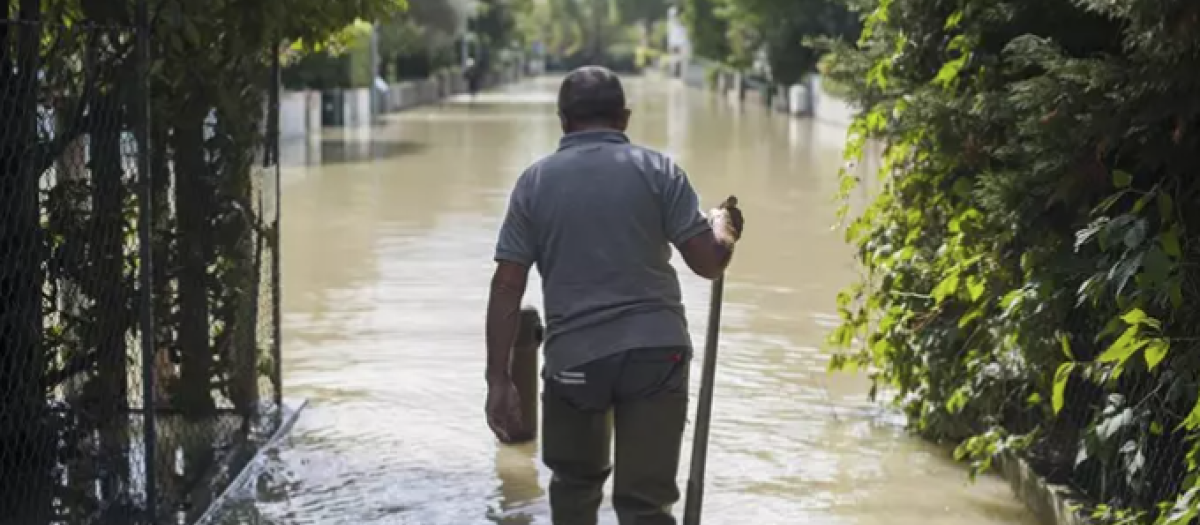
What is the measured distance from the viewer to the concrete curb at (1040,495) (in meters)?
6.23

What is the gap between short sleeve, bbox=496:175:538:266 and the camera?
479cm

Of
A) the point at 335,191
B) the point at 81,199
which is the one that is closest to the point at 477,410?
the point at 81,199

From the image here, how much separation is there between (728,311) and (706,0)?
5427 centimetres

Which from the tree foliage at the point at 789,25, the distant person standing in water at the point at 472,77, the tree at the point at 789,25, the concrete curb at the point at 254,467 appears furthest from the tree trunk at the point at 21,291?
the distant person standing in water at the point at 472,77

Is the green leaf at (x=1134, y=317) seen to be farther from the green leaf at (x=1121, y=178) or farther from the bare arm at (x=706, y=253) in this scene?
the bare arm at (x=706, y=253)

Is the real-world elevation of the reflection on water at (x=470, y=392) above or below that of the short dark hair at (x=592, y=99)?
below

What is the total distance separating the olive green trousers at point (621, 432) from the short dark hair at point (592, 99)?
66 cm

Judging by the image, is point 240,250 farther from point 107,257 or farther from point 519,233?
point 519,233

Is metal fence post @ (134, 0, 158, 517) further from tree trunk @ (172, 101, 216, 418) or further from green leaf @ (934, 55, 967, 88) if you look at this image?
green leaf @ (934, 55, 967, 88)

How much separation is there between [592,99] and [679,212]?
15.7 inches

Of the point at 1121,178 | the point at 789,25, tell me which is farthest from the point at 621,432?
the point at 789,25

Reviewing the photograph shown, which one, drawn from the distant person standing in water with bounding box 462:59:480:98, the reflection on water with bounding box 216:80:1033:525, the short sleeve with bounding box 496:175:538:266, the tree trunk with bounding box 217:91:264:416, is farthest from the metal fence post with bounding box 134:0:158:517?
the distant person standing in water with bounding box 462:59:480:98

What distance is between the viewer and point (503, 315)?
475 centimetres

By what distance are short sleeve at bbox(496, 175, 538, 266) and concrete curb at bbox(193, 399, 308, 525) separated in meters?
2.33
